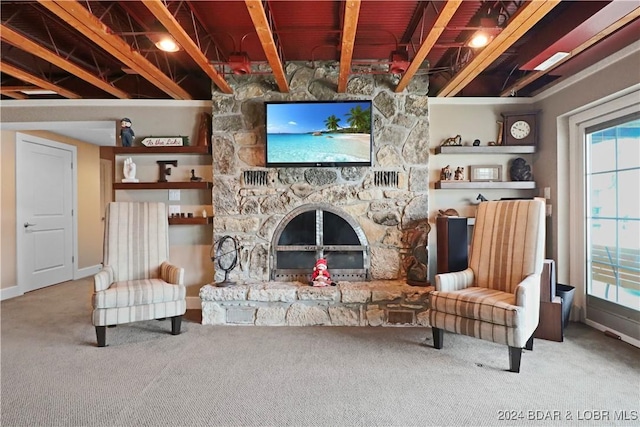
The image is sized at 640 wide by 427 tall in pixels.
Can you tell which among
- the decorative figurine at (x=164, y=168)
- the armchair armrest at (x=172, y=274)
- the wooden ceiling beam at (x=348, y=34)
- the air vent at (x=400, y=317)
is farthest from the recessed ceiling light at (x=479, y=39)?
the decorative figurine at (x=164, y=168)

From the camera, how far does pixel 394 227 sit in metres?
3.68

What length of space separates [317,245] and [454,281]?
1.37 metres

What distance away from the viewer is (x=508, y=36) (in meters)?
2.47

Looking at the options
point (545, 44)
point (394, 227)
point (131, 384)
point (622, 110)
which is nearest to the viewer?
point (131, 384)

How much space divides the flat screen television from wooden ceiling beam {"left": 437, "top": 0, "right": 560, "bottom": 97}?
0.90 meters

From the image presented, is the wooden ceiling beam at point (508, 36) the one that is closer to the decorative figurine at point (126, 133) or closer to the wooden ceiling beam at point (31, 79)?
the decorative figurine at point (126, 133)

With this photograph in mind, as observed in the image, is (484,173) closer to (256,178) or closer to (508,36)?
(508,36)

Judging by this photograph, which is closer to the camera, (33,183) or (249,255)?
(249,255)

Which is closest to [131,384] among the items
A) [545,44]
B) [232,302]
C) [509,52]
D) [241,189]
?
[232,302]

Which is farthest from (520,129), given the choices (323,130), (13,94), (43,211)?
(43,211)

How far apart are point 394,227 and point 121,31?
2876mm

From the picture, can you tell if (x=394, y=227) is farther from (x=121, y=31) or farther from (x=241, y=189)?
(x=121, y=31)

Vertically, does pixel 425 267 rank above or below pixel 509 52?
below

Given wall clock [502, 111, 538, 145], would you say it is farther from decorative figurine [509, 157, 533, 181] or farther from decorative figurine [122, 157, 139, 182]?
decorative figurine [122, 157, 139, 182]
